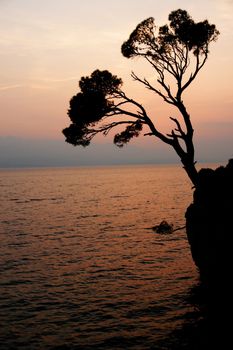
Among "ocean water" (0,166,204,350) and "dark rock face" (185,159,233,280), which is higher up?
"dark rock face" (185,159,233,280)

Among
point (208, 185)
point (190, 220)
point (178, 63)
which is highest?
point (178, 63)

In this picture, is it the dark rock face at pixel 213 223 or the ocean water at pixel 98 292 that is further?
the dark rock face at pixel 213 223

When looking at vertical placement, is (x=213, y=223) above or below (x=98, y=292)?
above

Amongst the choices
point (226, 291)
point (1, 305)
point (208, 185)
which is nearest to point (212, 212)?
point (208, 185)

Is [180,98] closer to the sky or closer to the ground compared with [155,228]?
closer to the sky

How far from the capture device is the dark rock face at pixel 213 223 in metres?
17.6

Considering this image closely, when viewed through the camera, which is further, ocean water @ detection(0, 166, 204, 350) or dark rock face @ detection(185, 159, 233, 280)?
dark rock face @ detection(185, 159, 233, 280)

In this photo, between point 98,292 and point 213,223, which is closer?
point 213,223

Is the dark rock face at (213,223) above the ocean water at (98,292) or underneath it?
above

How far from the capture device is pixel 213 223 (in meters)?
18.9

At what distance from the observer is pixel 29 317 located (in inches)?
659

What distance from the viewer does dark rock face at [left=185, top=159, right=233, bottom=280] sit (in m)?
17.6

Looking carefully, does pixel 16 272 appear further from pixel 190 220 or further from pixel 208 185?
pixel 208 185

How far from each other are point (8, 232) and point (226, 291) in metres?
30.9
